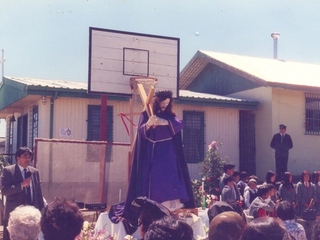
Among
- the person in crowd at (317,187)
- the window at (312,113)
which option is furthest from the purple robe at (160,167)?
the window at (312,113)

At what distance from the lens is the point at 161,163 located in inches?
248

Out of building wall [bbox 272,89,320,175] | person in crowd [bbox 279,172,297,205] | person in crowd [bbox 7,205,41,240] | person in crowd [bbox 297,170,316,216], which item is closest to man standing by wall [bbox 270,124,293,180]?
building wall [bbox 272,89,320,175]

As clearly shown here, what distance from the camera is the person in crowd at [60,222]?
3.40 metres

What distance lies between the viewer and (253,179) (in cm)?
1091

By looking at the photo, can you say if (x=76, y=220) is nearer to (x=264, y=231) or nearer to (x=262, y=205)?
(x=264, y=231)

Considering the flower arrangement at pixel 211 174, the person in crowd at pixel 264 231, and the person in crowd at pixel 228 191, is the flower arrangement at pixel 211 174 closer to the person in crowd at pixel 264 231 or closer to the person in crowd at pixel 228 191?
the person in crowd at pixel 228 191

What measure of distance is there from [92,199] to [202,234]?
4.14 m

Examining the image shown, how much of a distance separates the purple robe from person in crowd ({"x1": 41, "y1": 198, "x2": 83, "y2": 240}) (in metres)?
2.71

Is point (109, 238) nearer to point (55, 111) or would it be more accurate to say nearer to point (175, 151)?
point (175, 151)

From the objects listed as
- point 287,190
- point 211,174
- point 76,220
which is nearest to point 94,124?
point 211,174

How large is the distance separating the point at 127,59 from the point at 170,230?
7.16 meters

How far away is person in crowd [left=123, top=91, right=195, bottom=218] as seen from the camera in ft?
20.4

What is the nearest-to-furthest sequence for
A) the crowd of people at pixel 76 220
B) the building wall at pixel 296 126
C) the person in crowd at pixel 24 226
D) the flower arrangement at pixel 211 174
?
the crowd of people at pixel 76 220, the person in crowd at pixel 24 226, the flower arrangement at pixel 211 174, the building wall at pixel 296 126

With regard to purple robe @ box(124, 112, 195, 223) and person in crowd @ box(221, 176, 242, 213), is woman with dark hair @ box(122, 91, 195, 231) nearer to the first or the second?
purple robe @ box(124, 112, 195, 223)
